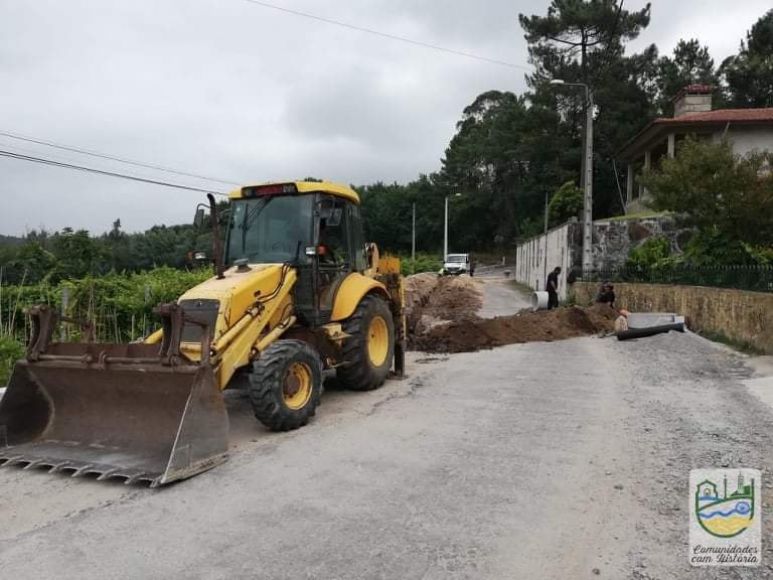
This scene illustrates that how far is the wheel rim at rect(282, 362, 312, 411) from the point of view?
679cm

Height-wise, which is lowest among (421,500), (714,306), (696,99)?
(421,500)

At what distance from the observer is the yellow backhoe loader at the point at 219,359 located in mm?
5668

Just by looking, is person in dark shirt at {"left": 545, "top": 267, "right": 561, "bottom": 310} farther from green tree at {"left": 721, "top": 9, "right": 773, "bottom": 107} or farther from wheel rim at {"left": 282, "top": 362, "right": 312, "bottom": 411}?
green tree at {"left": 721, "top": 9, "right": 773, "bottom": 107}

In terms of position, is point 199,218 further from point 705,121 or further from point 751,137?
point 751,137

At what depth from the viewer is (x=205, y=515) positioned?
462 centimetres

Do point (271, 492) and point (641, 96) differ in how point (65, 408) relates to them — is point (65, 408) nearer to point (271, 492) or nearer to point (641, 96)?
point (271, 492)

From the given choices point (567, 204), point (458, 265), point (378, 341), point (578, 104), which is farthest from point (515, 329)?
point (578, 104)

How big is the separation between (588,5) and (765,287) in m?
A: 37.8

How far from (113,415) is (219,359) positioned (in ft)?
3.52

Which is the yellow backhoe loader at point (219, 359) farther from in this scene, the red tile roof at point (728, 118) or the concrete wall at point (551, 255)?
the red tile roof at point (728, 118)

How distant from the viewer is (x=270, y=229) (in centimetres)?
823

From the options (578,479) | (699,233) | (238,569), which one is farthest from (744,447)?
(699,233)

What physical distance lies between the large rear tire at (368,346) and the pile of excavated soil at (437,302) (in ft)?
17.2

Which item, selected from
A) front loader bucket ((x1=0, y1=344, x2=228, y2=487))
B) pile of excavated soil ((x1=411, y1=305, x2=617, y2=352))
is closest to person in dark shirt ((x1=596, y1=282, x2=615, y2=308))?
pile of excavated soil ((x1=411, y1=305, x2=617, y2=352))
